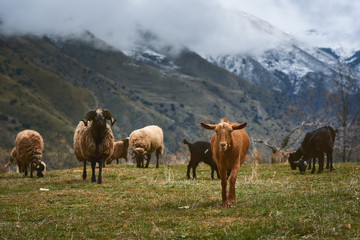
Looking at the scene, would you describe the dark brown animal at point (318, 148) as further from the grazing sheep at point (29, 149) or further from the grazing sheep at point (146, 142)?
the grazing sheep at point (29, 149)

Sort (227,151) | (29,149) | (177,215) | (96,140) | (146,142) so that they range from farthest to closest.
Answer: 1. (146,142)
2. (29,149)
3. (96,140)
4. (227,151)
5. (177,215)

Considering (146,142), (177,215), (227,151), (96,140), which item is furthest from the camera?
(146,142)

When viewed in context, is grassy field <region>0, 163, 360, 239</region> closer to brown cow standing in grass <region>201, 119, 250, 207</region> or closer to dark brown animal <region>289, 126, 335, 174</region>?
brown cow standing in grass <region>201, 119, 250, 207</region>

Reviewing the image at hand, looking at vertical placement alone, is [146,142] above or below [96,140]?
above

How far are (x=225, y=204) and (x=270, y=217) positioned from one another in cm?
233

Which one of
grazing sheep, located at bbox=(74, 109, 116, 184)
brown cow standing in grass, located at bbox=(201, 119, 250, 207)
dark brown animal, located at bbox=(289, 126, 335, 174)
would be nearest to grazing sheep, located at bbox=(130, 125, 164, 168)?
grazing sheep, located at bbox=(74, 109, 116, 184)

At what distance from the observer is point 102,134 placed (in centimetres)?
1739

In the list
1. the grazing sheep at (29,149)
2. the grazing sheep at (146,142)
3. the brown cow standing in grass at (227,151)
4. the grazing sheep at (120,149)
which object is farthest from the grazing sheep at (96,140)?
the grazing sheep at (120,149)

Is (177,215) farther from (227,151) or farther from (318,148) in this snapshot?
(318,148)

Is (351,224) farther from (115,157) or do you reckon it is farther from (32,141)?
(115,157)

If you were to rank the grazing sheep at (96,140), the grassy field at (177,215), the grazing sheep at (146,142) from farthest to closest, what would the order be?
1. the grazing sheep at (146,142)
2. the grazing sheep at (96,140)
3. the grassy field at (177,215)

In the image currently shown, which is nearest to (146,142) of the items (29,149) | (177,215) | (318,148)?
(29,149)

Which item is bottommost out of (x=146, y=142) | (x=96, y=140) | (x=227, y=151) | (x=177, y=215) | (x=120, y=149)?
(x=177, y=215)

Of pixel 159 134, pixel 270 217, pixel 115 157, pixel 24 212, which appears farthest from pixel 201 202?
pixel 115 157
